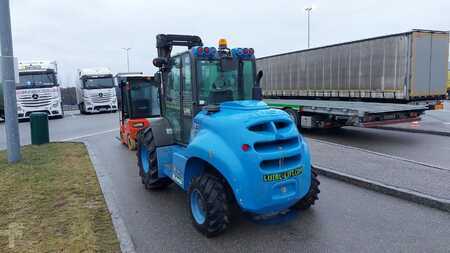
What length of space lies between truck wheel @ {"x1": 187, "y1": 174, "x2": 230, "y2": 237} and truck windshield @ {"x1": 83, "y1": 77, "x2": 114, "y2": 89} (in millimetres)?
23266

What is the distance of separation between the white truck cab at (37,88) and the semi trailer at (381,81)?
553 inches

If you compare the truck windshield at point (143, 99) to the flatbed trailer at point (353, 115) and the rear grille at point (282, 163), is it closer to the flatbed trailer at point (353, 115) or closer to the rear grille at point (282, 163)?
the flatbed trailer at point (353, 115)

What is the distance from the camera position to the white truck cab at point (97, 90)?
83.7 ft

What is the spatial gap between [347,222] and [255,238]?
1.38m

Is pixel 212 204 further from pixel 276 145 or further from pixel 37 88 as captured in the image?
pixel 37 88

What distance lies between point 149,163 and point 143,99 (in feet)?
19.0

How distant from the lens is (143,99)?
11633 mm

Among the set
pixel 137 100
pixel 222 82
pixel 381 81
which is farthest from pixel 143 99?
pixel 381 81

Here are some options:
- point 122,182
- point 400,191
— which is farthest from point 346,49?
point 122,182

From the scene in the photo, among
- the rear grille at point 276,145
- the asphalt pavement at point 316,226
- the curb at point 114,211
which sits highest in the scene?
the rear grille at point 276,145

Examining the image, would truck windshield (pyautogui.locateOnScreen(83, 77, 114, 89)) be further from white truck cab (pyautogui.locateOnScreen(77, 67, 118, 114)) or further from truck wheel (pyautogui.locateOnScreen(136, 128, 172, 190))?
truck wheel (pyautogui.locateOnScreen(136, 128, 172, 190))

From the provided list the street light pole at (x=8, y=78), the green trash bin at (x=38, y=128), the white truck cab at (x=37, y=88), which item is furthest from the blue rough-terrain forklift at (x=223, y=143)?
the white truck cab at (x=37, y=88)

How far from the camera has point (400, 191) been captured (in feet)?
18.9

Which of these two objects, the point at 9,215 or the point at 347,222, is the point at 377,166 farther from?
the point at 9,215
